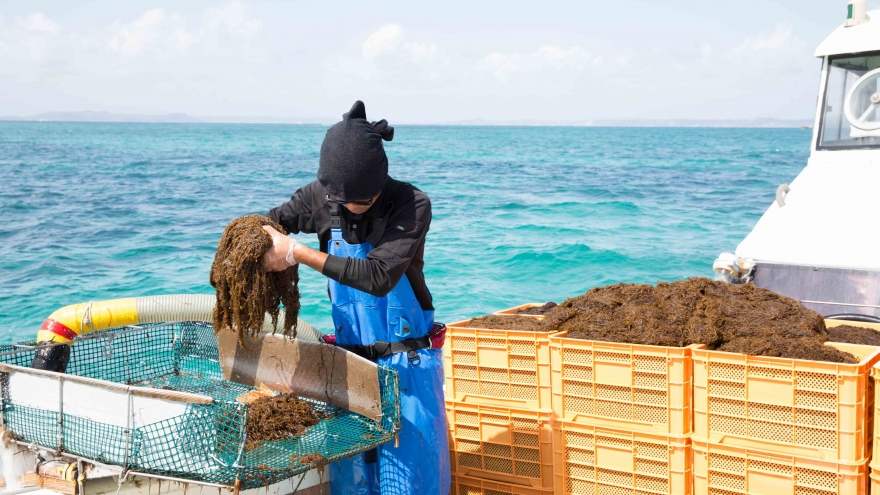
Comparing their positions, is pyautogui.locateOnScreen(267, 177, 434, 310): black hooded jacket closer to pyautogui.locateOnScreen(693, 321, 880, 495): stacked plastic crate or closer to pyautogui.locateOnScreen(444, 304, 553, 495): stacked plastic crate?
pyautogui.locateOnScreen(444, 304, 553, 495): stacked plastic crate

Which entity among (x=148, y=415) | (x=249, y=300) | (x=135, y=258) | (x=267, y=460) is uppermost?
(x=249, y=300)

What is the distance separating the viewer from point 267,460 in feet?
9.86

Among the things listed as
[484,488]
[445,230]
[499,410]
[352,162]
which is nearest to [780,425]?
[499,410]

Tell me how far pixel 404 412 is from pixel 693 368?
4.66 ft

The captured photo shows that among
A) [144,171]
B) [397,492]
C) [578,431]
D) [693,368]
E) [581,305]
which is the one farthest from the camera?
[144,171]

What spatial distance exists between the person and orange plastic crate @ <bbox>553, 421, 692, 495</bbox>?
31.3 inches

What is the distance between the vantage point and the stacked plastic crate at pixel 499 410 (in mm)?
4152

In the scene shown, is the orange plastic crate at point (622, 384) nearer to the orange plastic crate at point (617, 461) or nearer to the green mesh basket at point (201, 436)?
the orange plastic crate at point (617, 461)

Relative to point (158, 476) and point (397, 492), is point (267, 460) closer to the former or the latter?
point (158, 476)

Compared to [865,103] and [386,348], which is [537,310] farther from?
[865,103]

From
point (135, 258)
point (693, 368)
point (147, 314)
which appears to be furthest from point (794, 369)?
point (135, 258)

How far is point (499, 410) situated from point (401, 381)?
1.10m

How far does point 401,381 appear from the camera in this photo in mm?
3355

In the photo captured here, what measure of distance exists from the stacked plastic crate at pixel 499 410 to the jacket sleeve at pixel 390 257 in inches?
47.1
